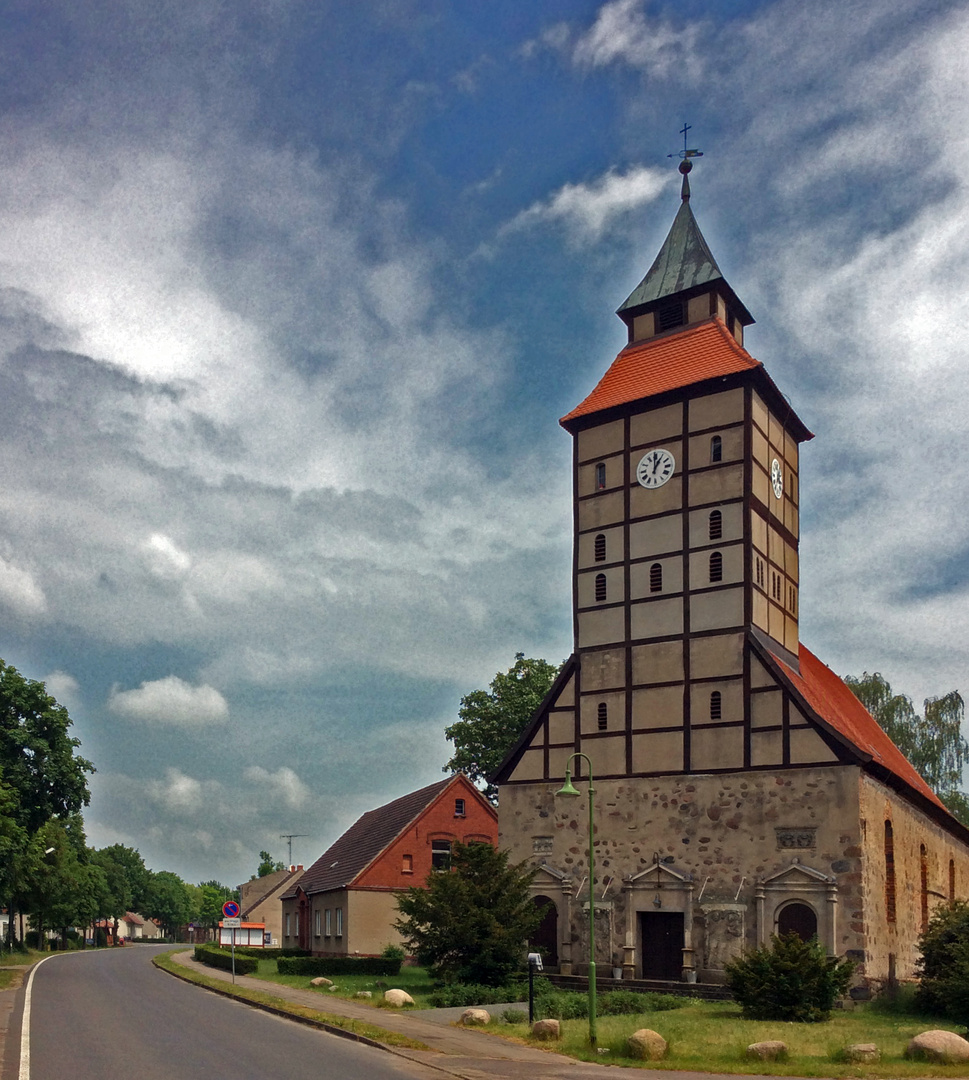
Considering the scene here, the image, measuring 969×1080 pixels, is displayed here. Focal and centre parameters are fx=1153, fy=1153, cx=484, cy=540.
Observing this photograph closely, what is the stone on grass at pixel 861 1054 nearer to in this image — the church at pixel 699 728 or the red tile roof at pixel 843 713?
the church at pixel 699 728

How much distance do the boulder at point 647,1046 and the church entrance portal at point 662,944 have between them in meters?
15.5

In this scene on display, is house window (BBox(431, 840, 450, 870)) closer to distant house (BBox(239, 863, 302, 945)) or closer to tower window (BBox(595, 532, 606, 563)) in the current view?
tower window (BBox(595, 532, 606, 563))

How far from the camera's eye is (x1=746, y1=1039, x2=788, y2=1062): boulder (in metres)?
19.4

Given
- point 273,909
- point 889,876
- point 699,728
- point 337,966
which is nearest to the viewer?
point 889,876

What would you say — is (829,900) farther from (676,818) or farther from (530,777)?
(530,777)

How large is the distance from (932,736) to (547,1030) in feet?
152

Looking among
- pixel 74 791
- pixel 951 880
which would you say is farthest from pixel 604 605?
pixel 74 791

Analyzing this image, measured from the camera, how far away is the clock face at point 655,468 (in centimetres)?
3909

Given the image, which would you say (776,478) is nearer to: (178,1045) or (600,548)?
(600,548)

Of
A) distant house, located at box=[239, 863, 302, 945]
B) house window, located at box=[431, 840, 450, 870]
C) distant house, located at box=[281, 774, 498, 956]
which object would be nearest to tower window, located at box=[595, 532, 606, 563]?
distant house, located at box=[281, 774, 498, 956]

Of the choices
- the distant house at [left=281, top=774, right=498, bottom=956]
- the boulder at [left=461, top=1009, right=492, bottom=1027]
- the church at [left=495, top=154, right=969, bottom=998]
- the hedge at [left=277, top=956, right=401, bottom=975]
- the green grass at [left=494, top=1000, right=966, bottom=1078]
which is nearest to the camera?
the green grass at [left=494, top=1000, right=966, bottom=1078]

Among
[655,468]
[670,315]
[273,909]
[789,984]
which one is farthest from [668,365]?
[273,909]

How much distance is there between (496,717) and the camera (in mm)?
58750

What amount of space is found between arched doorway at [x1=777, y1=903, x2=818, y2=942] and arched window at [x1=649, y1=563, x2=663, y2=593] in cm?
1071
